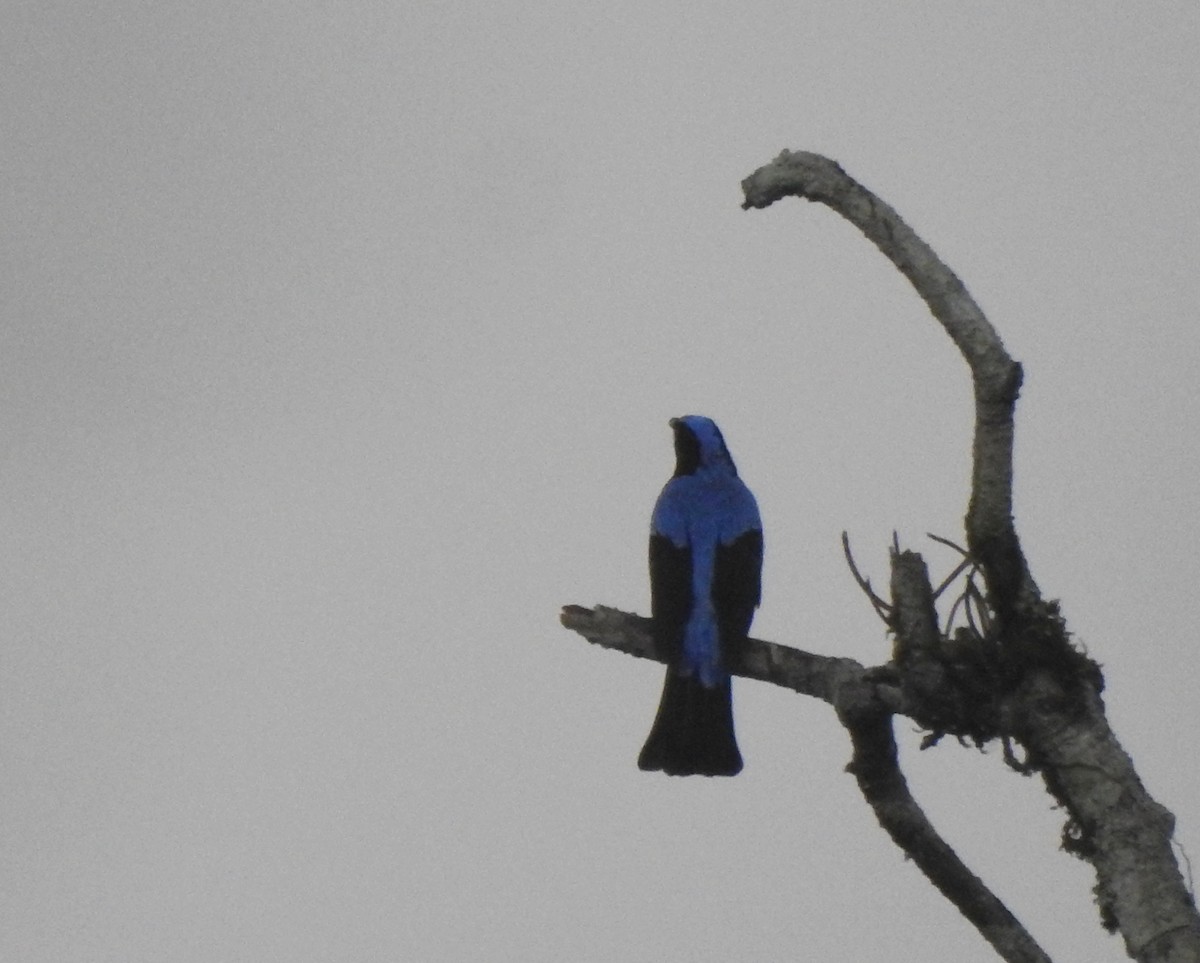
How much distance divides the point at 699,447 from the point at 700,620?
1.65 metres

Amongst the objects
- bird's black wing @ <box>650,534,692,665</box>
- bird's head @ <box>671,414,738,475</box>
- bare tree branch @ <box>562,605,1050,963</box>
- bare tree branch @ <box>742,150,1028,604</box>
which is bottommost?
bare tree branch @ <box>562,605,1050,963</box>

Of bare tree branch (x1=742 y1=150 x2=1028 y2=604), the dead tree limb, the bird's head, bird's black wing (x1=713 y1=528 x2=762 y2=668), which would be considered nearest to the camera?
the dead tree limb

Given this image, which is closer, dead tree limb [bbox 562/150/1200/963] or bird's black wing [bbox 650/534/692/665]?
dead tree limb [bbox 562/150/1200/963]

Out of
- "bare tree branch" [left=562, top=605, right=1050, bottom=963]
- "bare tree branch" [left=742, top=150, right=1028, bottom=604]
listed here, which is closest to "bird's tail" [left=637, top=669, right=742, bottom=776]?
"bare tree branch" [left=562, top=605, right=1050, bottom=963]

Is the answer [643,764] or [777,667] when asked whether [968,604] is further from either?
[643,764]

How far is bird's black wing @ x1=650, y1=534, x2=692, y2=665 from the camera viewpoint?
9.08 meters

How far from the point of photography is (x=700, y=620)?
9180mm

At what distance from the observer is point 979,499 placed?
615 cm

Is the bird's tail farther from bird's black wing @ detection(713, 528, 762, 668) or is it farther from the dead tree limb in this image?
the dead tree limb

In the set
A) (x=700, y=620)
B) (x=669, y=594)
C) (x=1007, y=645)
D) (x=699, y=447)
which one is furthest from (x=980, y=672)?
(x=699, y=447)

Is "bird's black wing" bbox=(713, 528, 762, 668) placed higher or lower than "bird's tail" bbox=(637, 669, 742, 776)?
higher

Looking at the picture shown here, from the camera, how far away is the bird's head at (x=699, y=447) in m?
10.5

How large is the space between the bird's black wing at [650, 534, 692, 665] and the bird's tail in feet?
0.58

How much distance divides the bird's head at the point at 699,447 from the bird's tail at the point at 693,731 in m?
1.68
